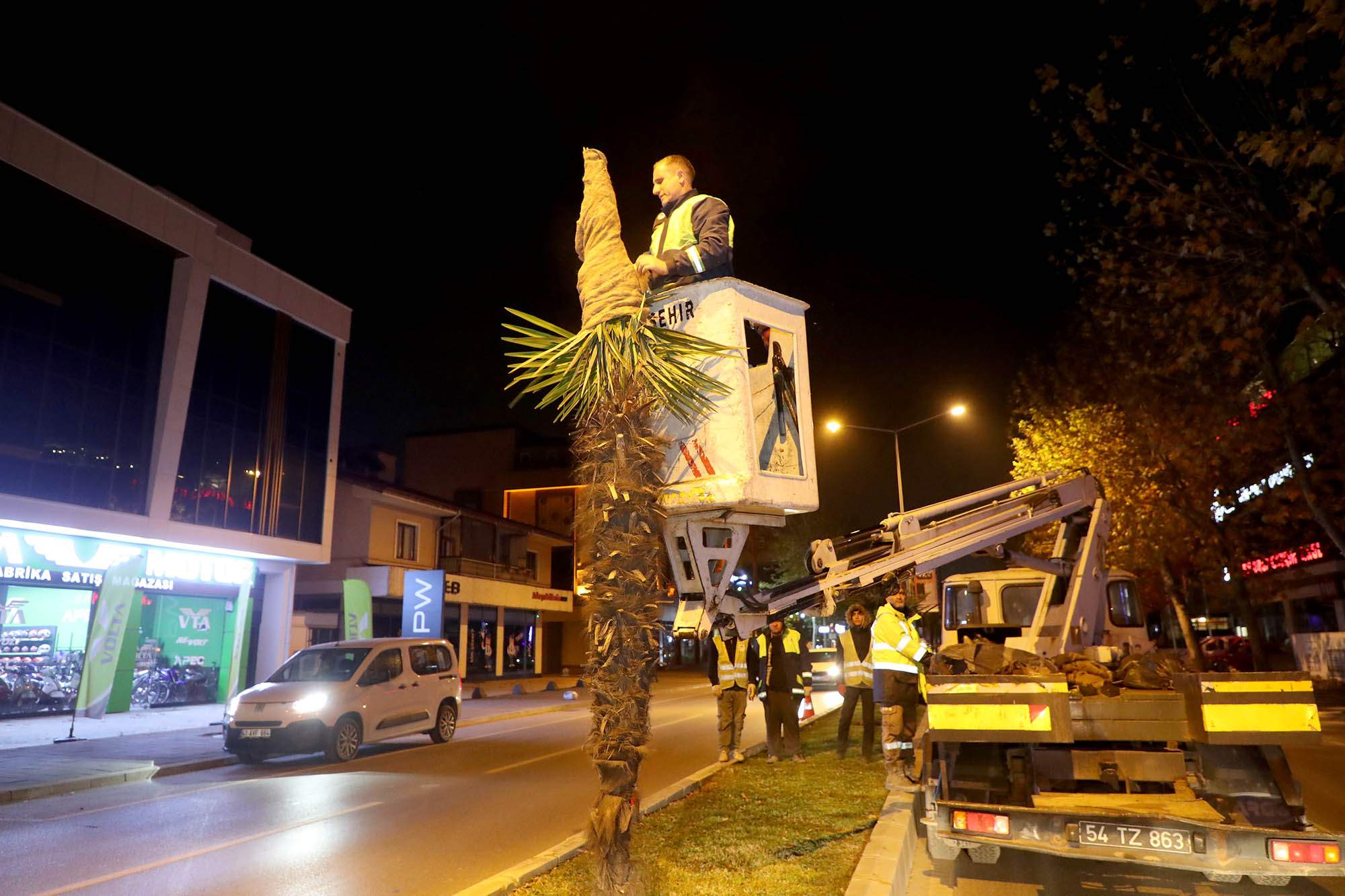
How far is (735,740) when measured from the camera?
11664mm

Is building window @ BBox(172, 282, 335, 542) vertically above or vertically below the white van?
above

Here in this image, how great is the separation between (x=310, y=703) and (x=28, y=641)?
10.6 m

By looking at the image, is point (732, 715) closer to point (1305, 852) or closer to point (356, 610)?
point (1305, 852)

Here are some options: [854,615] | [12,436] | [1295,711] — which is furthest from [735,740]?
[12,436]

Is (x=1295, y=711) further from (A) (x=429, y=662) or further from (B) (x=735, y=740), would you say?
(A) (x=429, y=662)

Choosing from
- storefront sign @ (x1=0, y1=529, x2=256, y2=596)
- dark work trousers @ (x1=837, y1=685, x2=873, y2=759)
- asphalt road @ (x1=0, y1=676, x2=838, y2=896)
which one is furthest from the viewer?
storefront sign @ (x1=0, y1=529, x2=256, y2=596)

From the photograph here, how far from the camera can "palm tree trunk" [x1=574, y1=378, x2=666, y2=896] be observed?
12.3 ft

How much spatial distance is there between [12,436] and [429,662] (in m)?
9.82

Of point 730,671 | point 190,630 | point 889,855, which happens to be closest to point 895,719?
point 730,671

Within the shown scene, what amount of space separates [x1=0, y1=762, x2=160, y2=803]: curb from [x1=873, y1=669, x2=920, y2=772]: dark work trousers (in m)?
10.1

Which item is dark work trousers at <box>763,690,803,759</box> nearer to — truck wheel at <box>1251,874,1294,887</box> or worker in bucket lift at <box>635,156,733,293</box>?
truck wheel at <box>1251,874,1294,887</box>

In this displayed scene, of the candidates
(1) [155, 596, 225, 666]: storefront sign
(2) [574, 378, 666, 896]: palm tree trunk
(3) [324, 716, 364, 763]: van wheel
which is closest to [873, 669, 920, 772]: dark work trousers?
(2) [574, 378, 666, 896]: palm tree trunk

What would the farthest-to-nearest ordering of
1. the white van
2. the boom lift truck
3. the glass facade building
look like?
the glass facade building → the white van → the boom lift truck

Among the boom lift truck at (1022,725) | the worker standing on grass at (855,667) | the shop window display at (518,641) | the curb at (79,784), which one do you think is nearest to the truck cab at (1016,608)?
the worker standing on grass at (855,667)
